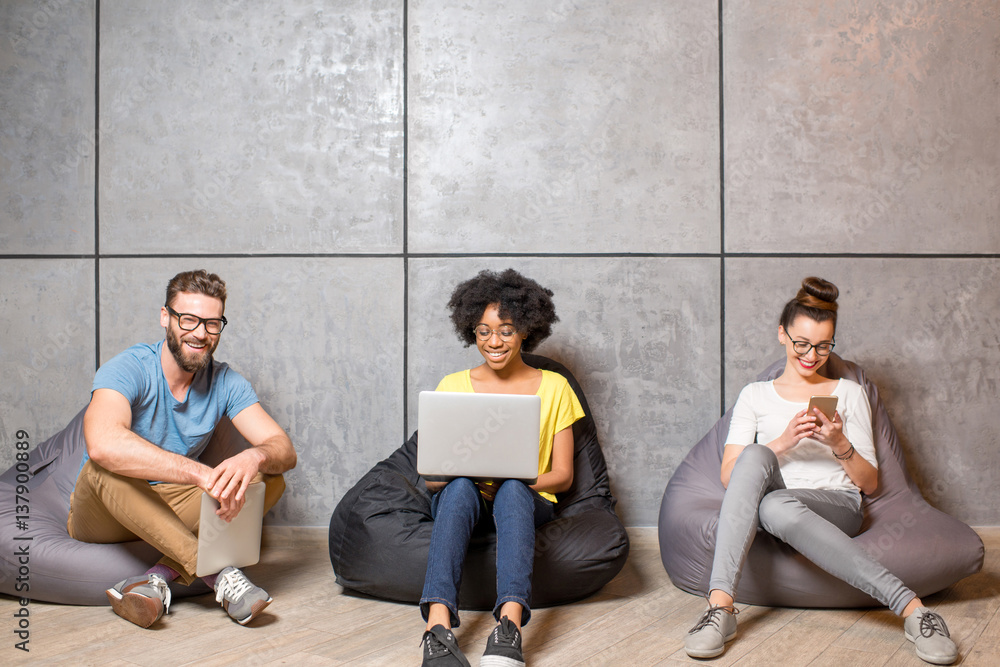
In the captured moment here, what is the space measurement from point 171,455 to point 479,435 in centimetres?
94

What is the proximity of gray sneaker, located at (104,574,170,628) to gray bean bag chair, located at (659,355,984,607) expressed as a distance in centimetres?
175

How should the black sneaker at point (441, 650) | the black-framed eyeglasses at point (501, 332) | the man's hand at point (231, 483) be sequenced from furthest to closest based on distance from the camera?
1. the black-framed eyeglasses at point (501, 332)
2. the man's hand at point (231, 483)
3. the black sneaker at point (441, 650)

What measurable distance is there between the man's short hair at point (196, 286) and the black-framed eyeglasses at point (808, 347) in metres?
1.95

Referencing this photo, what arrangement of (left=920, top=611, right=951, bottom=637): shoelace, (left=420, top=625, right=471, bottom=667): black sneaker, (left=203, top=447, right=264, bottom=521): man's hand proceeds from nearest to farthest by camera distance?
(left=420, top=625, right=471, bottom=667): black sneaker, (left=920, top=611, right=951, bottom=637): shoelace, (left=203, top=447, right=264, bottom=521): man's hand

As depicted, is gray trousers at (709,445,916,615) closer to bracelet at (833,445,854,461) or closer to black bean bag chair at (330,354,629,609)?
bracelet at (833,445,854,461)

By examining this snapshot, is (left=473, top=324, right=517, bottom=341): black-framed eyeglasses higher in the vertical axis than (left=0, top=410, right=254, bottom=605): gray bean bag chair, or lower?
higher

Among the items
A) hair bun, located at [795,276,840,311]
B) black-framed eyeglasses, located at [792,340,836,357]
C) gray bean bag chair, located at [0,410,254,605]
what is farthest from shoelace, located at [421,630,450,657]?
hair bun, located at [795,276,840,311]

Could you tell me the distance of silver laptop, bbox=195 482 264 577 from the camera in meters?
2.08

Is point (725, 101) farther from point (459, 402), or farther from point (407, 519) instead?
point (407, 519)

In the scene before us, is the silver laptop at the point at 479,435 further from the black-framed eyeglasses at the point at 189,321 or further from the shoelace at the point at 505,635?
Result: the black-framed eyeglasses at the point at 189,321

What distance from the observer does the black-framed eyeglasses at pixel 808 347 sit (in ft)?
7.73

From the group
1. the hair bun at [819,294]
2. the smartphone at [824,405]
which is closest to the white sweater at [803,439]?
the smartphone at [824,405]

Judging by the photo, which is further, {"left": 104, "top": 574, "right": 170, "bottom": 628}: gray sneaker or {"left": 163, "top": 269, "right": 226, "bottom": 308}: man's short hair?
{"left": 163, "top": 269, "right": 226, "bottom": 308}: man's short hair

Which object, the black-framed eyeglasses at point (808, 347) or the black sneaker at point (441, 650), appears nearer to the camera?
the black sneaker at point (441, 650)
